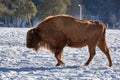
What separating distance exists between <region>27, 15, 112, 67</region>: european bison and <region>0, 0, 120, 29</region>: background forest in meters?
53.5

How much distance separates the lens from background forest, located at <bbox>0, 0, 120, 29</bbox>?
215ft

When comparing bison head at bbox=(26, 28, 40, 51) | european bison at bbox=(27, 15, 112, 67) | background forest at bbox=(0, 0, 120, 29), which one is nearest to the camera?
european bison at bbox=(27, 15, 112, 67)

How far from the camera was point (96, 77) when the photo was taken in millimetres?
8086

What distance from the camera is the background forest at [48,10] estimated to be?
65.4m

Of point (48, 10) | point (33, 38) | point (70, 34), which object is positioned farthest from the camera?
point (48, 10)

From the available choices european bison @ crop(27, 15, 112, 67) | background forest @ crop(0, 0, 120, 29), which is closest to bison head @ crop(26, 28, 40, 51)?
european bison @ crop(27, 15, 112, 67)

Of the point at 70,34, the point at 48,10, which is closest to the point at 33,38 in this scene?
the point at 70,34

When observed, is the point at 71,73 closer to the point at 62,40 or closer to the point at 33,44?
the point at 62,40

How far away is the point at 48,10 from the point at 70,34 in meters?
56.7

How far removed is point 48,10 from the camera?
66.8 meters

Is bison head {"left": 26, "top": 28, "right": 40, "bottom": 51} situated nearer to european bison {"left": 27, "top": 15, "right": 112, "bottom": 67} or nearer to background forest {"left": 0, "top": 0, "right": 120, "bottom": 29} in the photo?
european bison {"left": 27, "top": 15, "right": 112, "bottom": 67}

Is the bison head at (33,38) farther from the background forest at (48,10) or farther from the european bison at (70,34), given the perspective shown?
the background forest at (48,10)

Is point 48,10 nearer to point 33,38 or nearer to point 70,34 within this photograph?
point 33,38

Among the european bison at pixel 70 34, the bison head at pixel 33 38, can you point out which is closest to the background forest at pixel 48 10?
the bison head at pixel 33 38
